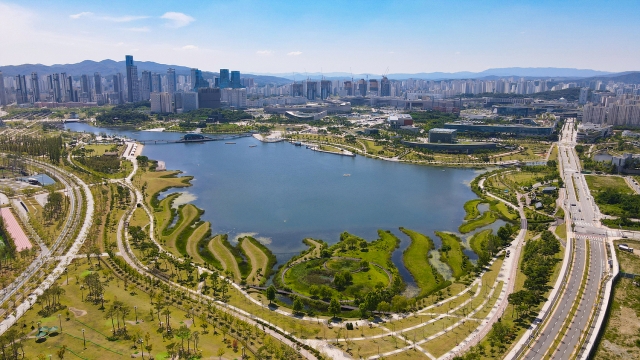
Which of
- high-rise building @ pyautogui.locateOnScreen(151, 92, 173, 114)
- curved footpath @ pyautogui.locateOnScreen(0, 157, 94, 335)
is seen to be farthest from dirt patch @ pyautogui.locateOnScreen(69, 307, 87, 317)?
high-rise building @ pyautogui.locateOnScreen(151, 92, 173, 114)

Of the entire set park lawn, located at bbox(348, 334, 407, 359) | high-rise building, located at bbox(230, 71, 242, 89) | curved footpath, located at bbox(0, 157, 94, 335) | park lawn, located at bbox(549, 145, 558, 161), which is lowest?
park lawn, located at bbox(348, 334, 407, 359)

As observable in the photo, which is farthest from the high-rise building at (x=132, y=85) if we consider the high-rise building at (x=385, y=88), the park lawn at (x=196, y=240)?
the park lawn at (x=196, y=240)

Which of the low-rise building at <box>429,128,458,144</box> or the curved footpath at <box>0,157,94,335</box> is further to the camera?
the low-rise building at <box>429,128,458,144</box>

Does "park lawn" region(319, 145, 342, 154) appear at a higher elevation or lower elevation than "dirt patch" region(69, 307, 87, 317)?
higher

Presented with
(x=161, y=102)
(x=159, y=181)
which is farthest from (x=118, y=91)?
(x=159, y=181)

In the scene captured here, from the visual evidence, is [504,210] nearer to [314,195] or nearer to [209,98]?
[314,195]

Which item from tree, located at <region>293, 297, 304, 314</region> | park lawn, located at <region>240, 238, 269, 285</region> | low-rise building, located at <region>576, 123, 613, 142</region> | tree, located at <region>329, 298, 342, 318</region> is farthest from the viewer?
low-rise building, located at <region>576, 123, 613, 142</region>

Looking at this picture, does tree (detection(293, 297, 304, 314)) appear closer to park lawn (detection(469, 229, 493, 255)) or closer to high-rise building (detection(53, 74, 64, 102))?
park lawn (detection(469, 229, 493, 255))

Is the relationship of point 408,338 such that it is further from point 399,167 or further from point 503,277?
point 399,167
